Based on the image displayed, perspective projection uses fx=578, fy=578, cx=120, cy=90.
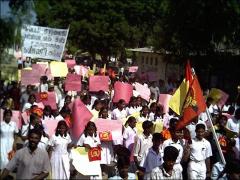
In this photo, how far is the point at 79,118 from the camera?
10492 millimetres

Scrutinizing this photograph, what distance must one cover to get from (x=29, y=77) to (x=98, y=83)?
6.18ft

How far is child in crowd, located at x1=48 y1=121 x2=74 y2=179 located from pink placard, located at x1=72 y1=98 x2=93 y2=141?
0.46 metres

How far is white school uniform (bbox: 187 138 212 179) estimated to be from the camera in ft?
30.0

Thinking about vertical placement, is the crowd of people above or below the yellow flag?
below

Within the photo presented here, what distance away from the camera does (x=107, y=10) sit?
46.9m

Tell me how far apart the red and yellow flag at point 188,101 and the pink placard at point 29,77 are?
6.20 metres

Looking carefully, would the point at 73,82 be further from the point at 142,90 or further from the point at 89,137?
the point at 89,137

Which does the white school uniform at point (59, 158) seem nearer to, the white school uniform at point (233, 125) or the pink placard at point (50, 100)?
the white school uniform at point (233, 125)

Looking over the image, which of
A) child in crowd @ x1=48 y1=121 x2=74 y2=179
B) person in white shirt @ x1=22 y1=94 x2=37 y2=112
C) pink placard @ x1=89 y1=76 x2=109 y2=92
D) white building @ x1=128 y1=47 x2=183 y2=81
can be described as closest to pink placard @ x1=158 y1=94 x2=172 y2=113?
pink placard @ x1=89 y1=76 x2=109 y2=92

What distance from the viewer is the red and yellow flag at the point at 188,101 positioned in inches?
382

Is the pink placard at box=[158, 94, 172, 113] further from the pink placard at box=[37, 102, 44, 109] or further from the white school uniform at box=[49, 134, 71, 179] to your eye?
the white school uniform at box=[49, 134, 71, 179]

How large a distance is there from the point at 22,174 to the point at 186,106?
373 cm

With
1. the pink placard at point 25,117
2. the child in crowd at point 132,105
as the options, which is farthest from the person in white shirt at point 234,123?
the pink placard at point 25,117

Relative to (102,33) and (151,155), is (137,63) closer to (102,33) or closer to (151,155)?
(102,33)
